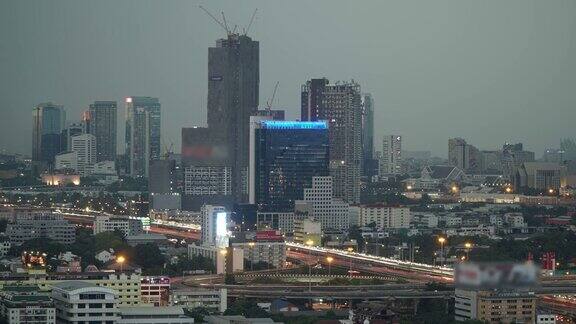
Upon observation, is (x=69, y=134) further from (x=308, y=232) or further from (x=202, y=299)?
(x=202, y=299)

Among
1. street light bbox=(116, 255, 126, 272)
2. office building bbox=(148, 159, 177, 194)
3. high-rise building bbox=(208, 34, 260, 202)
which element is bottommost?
street light bbox=(116, 255, 126, 272)

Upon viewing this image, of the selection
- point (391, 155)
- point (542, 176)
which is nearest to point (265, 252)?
point (542, 176)

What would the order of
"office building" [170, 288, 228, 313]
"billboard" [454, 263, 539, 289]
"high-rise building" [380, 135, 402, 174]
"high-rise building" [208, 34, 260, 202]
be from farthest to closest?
"high-rise building" [380, 135, 402, 174], "high-rise building" [208, 34, 260, 202], "office building" [170, 288, 228, 313], "billboard" [454, 263, 539, 289]

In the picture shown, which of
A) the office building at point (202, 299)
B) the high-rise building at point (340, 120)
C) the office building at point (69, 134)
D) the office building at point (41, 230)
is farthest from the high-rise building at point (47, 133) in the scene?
the office building at point (202, 299)

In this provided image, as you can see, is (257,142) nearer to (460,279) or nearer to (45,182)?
(45,182)

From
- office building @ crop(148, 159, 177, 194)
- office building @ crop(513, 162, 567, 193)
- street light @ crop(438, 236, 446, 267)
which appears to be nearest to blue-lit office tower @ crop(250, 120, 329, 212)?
office building @ crop(148, 159, 177, 194)

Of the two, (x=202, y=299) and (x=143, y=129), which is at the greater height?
(x=143, y=129)

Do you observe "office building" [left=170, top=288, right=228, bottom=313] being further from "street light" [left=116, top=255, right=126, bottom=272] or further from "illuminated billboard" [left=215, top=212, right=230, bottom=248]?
"illuminated billboard" [left=215, top=212, right=230, bottom=248]
